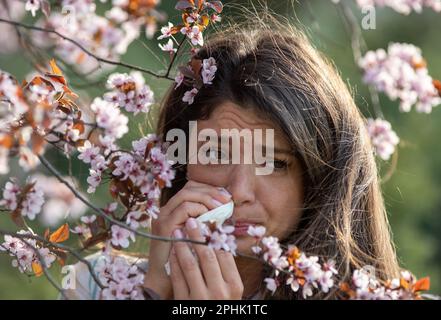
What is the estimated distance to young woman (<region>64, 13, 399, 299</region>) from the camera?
208 centimetres

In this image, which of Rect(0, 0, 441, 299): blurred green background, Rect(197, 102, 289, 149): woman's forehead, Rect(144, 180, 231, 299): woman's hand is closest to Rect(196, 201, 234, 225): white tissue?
Rect(144, 180, 231, 299): woman's hand

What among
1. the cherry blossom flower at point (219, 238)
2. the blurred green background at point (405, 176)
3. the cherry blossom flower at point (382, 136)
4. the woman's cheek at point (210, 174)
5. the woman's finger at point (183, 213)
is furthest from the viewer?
the blurred green background at point (405, 176)

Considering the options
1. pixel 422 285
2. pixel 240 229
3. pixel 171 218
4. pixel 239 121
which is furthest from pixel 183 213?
pixel 422 285

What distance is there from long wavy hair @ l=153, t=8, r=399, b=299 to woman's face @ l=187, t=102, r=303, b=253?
29mm

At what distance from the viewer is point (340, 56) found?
25.7 feet

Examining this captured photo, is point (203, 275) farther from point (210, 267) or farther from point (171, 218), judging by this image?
point (171, 218)

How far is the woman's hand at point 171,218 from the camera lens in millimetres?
2002

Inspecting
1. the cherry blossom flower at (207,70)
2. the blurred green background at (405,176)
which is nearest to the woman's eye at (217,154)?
the cherry blossom flower at (207,70)

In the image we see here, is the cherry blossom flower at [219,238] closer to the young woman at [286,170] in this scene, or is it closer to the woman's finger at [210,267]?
the woman's finger at [210,267]

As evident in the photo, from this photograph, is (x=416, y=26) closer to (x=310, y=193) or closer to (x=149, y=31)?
(x=310, y=193)

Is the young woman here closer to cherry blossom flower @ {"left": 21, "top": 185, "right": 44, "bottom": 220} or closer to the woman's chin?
the woman's chin

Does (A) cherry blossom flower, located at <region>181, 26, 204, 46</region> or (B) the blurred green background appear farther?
(B) the blurred green background

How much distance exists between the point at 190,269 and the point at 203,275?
42mm

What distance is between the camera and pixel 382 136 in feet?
6.31
